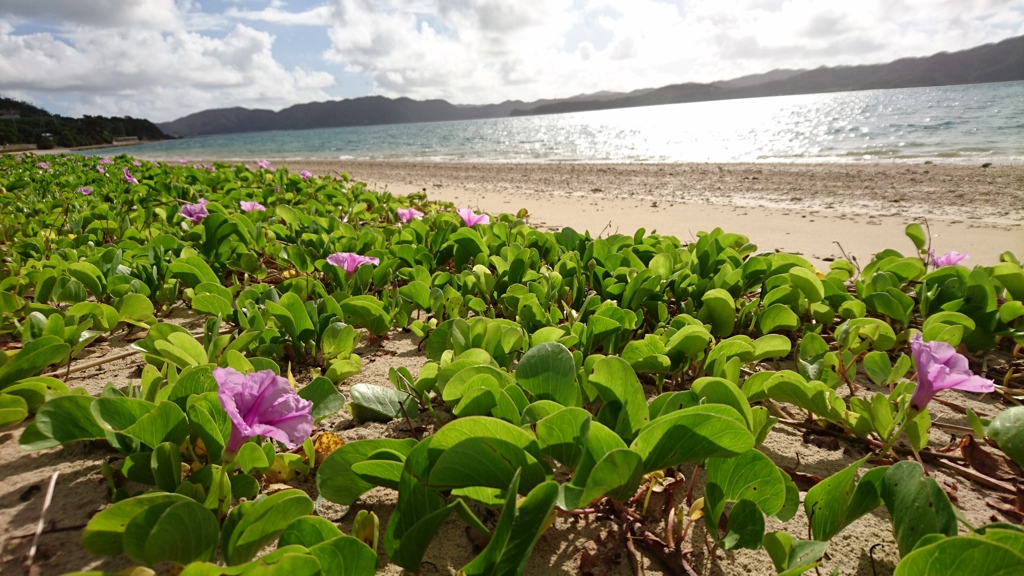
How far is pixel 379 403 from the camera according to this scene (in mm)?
1309

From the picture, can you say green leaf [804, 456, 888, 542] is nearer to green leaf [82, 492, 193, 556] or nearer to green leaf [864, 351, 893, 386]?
green leaf [864, 351, 893, 386]

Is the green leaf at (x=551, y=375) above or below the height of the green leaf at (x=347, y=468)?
above

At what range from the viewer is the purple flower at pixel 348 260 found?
208 cm

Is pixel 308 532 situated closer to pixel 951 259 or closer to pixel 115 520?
pixel 115 520

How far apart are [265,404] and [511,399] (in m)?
0.44

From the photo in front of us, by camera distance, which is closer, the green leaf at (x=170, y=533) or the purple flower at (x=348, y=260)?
the green leaf at (x=170, y=533)

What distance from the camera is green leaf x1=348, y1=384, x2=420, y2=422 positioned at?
1.29 m

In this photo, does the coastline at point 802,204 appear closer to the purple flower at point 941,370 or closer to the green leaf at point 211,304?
the purple flower at point 941,370

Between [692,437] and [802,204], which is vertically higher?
[692,437]

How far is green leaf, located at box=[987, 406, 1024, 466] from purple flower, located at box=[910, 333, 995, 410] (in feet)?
0.41

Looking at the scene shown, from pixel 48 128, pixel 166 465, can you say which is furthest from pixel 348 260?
pixel 48 128

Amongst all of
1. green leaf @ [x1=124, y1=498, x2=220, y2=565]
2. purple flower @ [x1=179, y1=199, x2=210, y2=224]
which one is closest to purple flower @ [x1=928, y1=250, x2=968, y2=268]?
green leaf @ [x1=124, y1=498, x2=220, y2=565]

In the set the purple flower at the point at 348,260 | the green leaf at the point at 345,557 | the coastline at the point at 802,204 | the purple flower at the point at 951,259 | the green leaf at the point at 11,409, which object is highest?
the purple flower at the point at 348,260

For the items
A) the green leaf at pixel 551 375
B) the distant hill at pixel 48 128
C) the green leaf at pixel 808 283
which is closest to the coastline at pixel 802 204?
the green leaf at pixel 808 283
